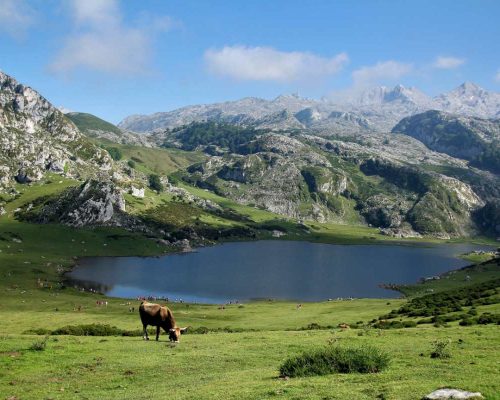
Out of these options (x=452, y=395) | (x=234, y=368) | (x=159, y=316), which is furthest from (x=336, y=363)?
(x=159, y=316)

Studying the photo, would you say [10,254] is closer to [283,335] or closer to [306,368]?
[283,335]

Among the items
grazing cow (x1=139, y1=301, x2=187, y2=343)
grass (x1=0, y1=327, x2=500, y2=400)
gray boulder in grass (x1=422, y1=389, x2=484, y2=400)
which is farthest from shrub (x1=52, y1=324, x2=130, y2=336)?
gray boulder in grass (x1=422, y1=389, x2=484, y2=400)

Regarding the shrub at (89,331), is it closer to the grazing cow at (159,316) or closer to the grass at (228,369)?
the grass at (228,369)

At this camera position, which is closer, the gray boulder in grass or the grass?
the gray boulder in grass

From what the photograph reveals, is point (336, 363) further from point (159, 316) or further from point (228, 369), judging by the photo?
point (159, 316)

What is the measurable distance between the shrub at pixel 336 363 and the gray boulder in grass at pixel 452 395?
292 inches

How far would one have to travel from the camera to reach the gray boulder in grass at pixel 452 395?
54.7ft

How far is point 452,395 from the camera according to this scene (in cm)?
1702

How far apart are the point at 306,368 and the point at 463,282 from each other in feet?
445

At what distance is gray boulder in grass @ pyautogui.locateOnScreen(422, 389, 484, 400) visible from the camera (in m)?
16.7

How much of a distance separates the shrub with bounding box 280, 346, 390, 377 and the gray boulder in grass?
7428 millimetres

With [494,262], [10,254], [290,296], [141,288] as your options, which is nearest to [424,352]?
[290,296]

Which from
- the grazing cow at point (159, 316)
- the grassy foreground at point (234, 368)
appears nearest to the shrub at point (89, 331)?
the grassy foreground at point (234, 368)

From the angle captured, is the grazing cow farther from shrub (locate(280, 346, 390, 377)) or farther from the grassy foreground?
shrub (locate(280, 346, 390, 377))
